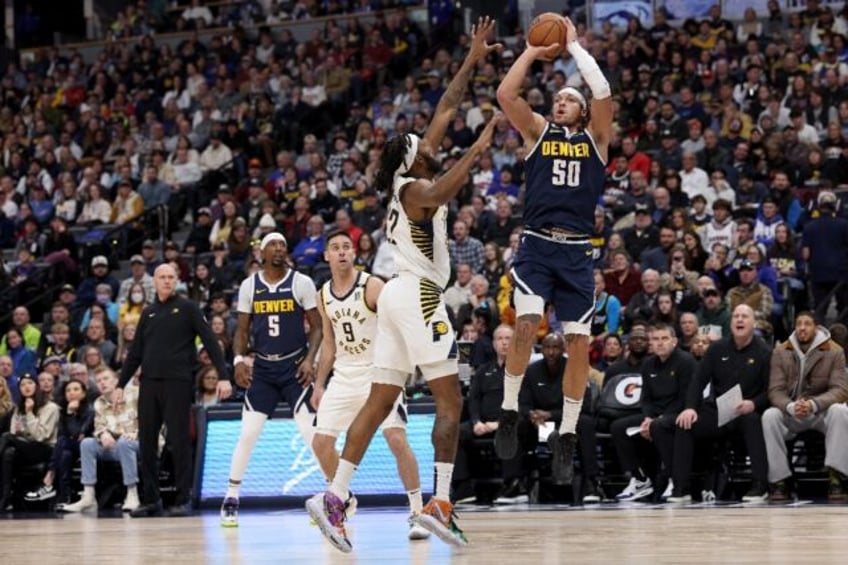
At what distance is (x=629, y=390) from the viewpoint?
14.8 metres

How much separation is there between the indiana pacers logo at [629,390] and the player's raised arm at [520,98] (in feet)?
18.4

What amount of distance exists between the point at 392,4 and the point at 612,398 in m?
15.2

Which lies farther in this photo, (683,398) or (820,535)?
(683,398)

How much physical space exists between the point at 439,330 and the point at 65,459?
27.5 feet

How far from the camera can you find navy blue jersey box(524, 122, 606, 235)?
9469 mm

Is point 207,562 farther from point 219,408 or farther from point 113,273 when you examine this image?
point 113,273

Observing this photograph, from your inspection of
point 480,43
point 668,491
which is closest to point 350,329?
point 480,43

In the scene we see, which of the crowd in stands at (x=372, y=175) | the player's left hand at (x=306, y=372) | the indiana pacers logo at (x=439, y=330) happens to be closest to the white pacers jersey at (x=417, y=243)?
the indiana pacers logo at (x=439, y=330)

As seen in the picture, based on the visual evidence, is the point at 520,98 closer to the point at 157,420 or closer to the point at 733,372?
the point at 733,372

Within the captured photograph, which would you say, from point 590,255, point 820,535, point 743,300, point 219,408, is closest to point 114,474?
point 219,408

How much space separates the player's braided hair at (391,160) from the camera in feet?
29.5

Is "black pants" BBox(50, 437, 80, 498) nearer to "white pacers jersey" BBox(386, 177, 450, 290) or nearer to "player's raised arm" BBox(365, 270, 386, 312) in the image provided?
"player's raised arm" BBox(365, 270, 386, 312)

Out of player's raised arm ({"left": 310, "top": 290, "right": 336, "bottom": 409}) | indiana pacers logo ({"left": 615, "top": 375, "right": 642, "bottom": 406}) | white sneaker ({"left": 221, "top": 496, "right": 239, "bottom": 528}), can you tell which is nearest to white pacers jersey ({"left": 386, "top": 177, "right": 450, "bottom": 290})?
player's raised arm ({"left": 310, "top": 290, "right": 336, "bottom": 409})

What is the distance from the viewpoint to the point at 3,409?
16.9m
